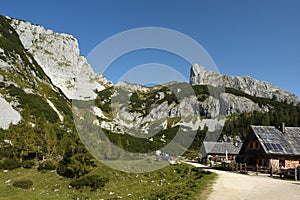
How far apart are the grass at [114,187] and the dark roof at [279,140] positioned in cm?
1621

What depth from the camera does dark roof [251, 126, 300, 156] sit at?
3553cm

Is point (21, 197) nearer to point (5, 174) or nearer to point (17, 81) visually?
point (5, 174)

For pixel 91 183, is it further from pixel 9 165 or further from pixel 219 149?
pixel 219 149

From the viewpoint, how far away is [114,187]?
871 inches

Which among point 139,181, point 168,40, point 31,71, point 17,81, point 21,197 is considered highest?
point 31,71

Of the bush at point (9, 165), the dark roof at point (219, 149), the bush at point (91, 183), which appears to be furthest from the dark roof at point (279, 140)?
the dark roof at point (219, 149)

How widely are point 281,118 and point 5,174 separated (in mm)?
136143

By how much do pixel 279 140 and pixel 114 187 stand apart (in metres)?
26.8

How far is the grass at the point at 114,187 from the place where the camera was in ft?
58.8

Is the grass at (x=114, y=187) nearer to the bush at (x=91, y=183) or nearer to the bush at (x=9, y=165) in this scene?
the bush at (x=91, y=183)

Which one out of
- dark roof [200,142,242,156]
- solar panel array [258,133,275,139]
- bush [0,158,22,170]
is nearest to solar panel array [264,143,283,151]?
solar panel array [258,133,275,139]

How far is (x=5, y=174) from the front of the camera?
92.6ft

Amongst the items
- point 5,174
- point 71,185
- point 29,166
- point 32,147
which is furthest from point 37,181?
point 32,147

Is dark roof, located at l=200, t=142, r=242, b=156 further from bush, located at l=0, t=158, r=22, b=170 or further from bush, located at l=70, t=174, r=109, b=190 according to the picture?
bush, located at l=70, t=174, r=109, b=190
